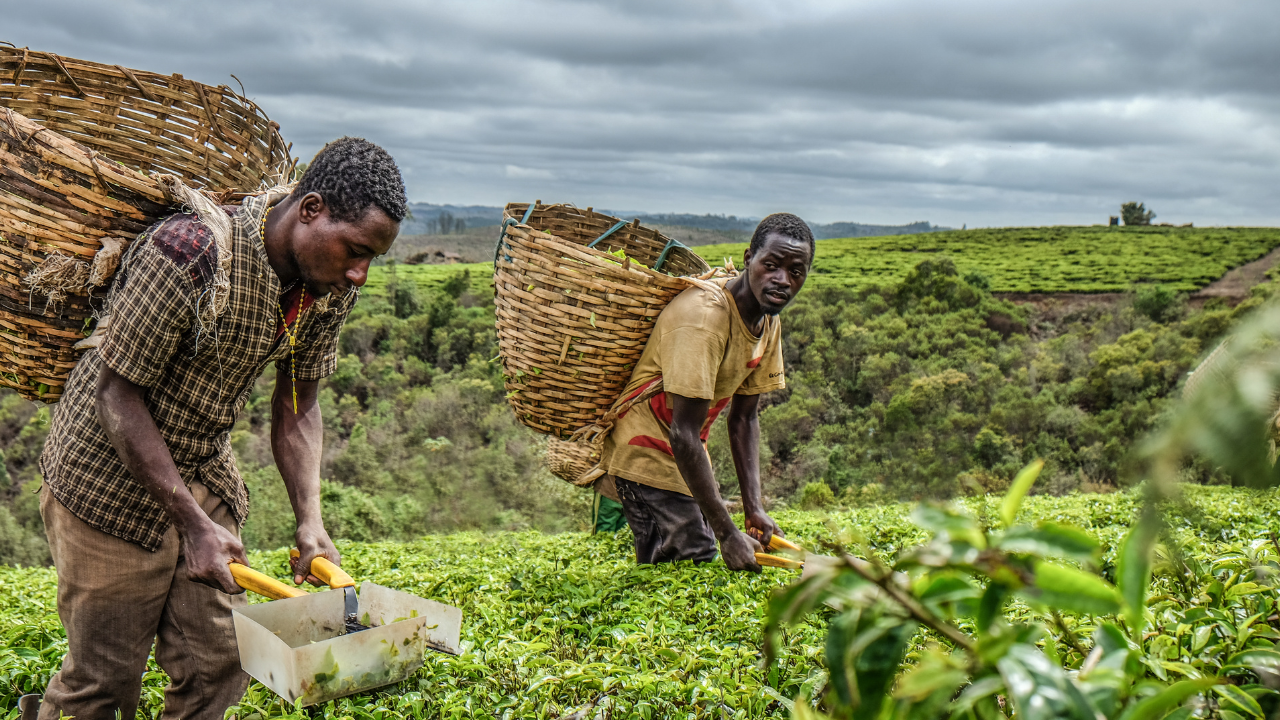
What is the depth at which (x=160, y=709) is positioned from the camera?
308cm

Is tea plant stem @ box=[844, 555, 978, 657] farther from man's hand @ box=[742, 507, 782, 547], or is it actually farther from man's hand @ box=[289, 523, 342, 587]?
man's hand @ box=[742, 507, 782, 547]

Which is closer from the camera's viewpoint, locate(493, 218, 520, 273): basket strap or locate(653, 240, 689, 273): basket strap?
locate(493, 218, 520, 273): basket strap

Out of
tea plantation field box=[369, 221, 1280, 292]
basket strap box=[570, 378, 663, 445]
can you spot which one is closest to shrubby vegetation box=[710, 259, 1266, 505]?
tea plantation field box=[369, 221, 1280, 292]

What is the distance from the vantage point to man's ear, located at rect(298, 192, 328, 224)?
261cm

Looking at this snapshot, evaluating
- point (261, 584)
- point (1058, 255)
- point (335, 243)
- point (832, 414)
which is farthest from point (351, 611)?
point (1058, 255)

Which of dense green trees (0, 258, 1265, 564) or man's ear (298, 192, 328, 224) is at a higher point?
man's ear (298, 192, 328, 224)

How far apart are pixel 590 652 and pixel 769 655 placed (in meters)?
2.15

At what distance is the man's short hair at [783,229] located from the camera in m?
4.00

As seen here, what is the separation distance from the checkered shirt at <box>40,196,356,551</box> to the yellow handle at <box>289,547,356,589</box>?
575 millimetres

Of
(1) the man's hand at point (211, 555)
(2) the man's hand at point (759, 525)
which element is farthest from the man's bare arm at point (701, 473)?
(1) the man's hand at point (211, 555)

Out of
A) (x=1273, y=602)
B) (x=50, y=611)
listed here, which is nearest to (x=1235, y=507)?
(x=1273, y=602)

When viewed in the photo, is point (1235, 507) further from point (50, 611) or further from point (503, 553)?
point (50, 611)

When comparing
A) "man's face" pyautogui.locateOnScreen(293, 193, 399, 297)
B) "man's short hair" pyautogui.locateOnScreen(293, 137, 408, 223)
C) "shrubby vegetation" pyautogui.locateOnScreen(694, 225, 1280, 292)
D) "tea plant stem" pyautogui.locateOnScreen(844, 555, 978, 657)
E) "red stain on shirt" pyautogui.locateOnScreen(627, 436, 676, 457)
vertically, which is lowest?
"red stain on shirt" pyautogui.locateOnScreen(627, 436, 676, 457)

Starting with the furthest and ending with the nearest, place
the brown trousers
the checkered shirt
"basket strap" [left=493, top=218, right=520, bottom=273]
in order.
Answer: "basket strap" [left=493, top=218, right=520, bottom=273], the brown trousers, the checkered shirt
